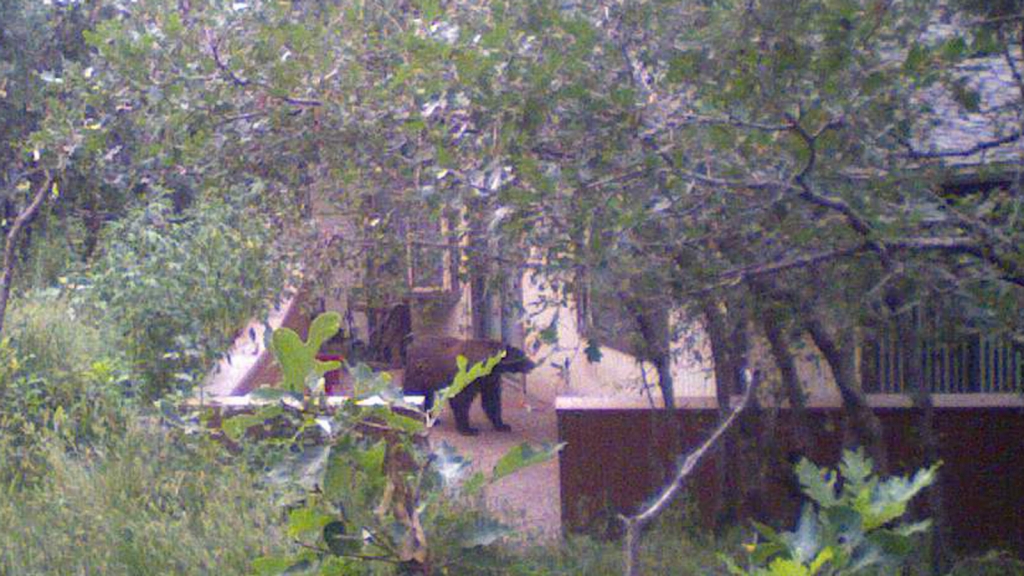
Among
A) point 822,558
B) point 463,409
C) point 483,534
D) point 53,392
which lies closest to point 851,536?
point 822,558

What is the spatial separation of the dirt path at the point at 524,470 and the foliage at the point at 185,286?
1.66m

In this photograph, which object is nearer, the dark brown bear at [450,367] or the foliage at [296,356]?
the foliage at [296,356]

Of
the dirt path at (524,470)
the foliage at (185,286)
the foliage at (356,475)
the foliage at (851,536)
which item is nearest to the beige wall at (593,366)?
the dirt path at (524,470)

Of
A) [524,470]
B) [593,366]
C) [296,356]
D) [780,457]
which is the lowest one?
[524,470]

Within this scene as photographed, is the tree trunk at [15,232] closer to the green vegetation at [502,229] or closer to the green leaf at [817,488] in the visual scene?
the green vegetation at [502,229]

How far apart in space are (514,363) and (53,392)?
4479 millimetres

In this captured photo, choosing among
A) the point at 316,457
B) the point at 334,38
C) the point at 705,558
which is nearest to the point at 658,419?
the point at 705,558

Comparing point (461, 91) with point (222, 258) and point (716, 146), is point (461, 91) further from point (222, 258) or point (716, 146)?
point (222, 258)

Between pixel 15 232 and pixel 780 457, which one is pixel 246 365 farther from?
pixel 780 457

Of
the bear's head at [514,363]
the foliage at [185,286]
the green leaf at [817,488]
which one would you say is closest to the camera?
the green leaf at [817,488]

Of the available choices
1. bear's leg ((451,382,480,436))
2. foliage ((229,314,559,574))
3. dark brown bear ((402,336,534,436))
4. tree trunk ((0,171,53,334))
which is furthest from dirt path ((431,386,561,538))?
tree trunk ((0,171,53,334))

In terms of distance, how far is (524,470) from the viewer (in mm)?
9414

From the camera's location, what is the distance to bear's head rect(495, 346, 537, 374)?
35.3ft

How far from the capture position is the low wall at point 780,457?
285 inches
